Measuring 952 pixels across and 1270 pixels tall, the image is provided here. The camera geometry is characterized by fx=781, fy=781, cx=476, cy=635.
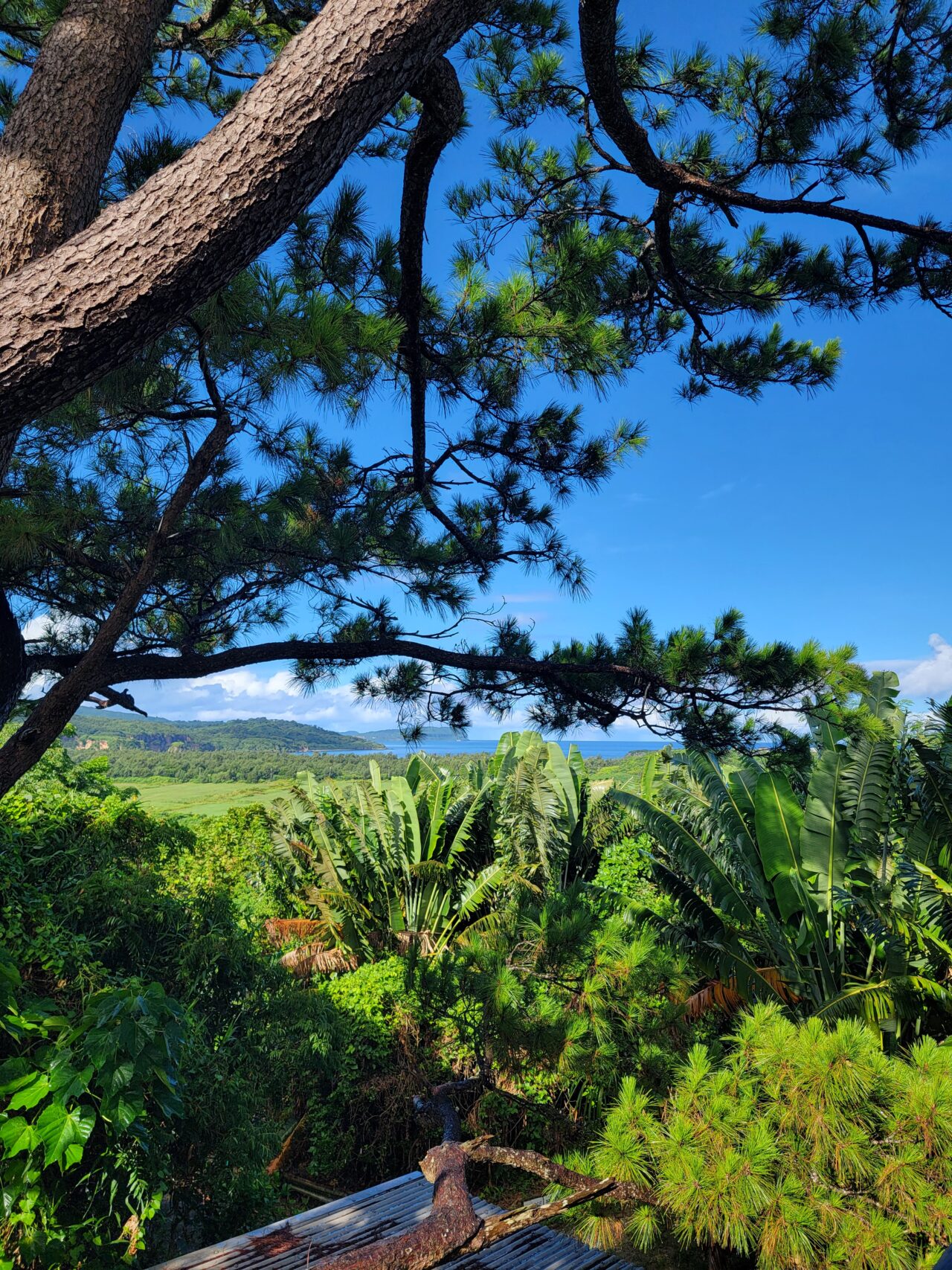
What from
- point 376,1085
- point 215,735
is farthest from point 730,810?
point 215,735

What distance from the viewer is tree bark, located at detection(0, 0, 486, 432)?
1.38 m

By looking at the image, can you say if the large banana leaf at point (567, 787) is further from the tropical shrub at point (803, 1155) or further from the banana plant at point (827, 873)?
the tropical shrub at point (803, 1155)

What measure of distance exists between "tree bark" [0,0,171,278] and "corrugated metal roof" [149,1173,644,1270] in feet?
10.5

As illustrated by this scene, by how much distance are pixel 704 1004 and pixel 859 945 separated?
143 centimetres

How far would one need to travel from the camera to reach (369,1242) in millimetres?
3094

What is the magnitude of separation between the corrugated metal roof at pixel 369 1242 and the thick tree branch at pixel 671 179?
13.0ft

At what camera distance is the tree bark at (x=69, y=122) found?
1.88m

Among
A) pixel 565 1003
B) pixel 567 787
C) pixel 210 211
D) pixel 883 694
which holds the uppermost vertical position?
pixel 210 211

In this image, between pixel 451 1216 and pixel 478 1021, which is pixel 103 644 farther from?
pixel 478 1021

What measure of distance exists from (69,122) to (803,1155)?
Result: 436 centimetres

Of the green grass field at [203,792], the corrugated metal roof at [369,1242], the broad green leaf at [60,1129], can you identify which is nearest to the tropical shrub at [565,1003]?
the corrugated metal roof at [369,1242]

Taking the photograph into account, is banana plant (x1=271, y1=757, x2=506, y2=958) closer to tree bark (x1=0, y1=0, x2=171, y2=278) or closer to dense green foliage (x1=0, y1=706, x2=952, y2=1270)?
dense green foliage (x1=0, y1=706, x2=952, y2=1270)

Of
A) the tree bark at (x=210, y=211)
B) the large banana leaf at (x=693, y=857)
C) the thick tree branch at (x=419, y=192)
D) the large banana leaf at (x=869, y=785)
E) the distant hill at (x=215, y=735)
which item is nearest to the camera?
the tree bark at (x=210, y=211)

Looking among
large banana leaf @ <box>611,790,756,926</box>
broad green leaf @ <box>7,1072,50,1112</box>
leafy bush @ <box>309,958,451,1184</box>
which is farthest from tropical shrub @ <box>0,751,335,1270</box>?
large banana leaf @ <box>611,790,756,926</box>
